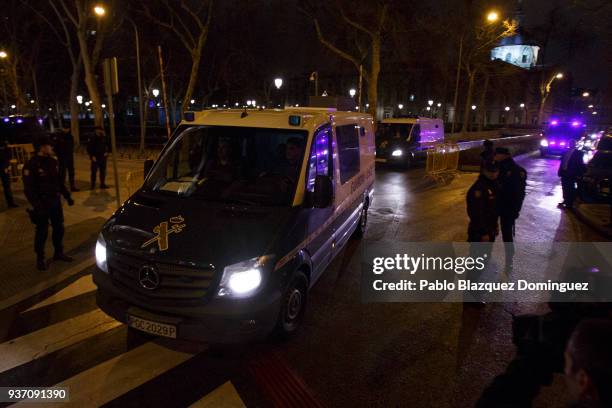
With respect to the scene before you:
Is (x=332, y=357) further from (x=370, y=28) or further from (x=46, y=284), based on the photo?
(x=370, y=28)

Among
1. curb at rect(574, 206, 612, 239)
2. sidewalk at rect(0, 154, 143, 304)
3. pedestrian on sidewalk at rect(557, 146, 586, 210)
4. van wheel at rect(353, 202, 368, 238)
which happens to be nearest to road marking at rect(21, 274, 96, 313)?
sidewalk at rect(0, 154, 143, 304)

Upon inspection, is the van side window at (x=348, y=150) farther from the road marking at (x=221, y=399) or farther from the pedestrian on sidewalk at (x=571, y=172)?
the pedestrian on sidewalk at (x=571, y=172)

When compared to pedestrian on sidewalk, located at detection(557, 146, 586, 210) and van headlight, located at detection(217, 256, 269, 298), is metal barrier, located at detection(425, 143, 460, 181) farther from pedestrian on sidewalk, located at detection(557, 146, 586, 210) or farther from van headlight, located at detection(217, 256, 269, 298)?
van headlight, located at detection(217, 256, 269, 298)

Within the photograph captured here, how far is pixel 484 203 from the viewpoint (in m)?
5.53

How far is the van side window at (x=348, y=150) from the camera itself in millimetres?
5887

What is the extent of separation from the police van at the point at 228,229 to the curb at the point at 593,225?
649 cm

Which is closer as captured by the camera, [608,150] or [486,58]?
[608,150]

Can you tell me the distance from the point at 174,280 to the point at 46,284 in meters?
3.24

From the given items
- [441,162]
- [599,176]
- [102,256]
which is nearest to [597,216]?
[599,176]

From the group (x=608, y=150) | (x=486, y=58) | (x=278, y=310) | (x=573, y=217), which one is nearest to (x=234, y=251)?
(x=278, y=310)

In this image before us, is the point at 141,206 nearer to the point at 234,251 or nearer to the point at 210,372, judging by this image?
the point at 234,251

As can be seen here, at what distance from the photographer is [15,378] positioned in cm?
385

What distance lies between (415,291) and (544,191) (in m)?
10.2

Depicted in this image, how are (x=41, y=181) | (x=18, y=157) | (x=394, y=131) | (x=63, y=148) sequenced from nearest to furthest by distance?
(x=41, y=181) → (x=63, y=148) → (x=18, y=157) → (x=394, y=131)
